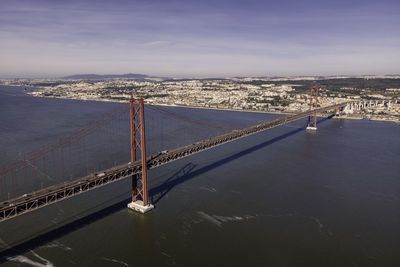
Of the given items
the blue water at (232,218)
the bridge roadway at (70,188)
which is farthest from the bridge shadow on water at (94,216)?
the bridge roadway at (70,188)

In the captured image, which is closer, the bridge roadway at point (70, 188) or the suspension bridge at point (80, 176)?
the bridge roadway at point (70, 188)

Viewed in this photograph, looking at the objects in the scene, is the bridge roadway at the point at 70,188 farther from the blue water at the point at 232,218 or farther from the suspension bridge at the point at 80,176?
the blue water at the point at 232,218

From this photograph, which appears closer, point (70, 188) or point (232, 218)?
point (70, 188)

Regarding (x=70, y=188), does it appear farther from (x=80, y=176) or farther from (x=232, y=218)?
(x=80, y=176)

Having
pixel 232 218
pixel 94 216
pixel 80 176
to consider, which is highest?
pixel 80 176

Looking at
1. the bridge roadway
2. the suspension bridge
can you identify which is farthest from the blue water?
the bridge roadway

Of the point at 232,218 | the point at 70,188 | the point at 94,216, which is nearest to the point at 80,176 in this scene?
the point at 94,216

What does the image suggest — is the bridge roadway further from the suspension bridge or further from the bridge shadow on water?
the bridge shadow on water

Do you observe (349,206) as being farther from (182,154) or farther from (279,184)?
(182,154)

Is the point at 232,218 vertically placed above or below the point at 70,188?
below
